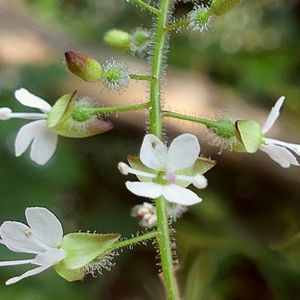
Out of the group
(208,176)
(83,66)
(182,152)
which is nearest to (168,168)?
(182,152)

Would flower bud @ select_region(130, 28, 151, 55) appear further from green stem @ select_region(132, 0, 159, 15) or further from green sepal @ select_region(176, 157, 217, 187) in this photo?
green sepal @ select_region(176, 157, 217, 187)

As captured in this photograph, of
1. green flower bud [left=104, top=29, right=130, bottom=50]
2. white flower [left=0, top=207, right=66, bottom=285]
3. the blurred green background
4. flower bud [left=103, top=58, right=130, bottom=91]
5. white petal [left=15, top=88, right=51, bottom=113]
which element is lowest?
white flower [left=0, top=207, right=66, bottom=285]

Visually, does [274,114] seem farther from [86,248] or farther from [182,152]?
[86,248]

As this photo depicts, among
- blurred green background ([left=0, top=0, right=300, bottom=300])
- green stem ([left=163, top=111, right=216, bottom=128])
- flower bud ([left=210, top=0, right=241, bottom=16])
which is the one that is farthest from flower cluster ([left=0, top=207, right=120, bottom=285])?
blurred green background ([left=0, top=0, right=300, bottom=300])

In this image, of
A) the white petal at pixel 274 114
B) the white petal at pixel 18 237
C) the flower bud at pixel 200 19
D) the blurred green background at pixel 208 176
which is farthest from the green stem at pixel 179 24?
the blurred green background at pixel 208 176

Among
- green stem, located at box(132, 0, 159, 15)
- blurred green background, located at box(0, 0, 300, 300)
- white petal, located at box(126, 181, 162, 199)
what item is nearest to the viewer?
white petal, located at box(126, 181, 162, 199)
